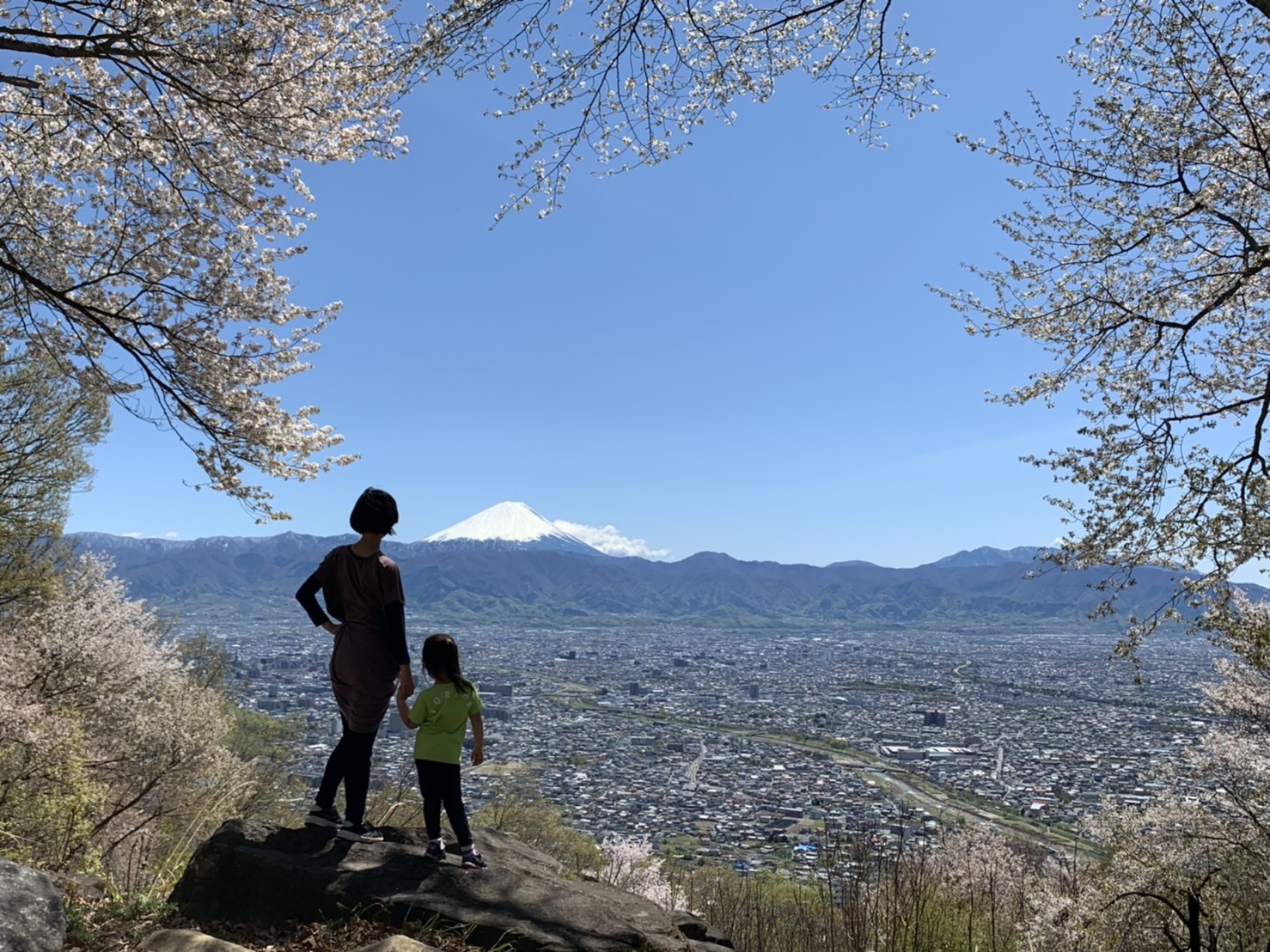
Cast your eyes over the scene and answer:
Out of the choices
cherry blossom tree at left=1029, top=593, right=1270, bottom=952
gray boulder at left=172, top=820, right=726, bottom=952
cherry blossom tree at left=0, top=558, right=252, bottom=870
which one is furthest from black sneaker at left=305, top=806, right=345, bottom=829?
cherry blossom tree at left=1029, top=593, right=1270, bottom=952

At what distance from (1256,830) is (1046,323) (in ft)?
16.2

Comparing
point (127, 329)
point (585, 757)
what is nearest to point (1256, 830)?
point (127, 329)

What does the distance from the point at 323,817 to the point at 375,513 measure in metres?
1.99

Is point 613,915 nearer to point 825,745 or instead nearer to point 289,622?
point 825,745

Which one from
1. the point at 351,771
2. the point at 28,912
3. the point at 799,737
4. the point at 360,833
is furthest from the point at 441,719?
the point at 799,737

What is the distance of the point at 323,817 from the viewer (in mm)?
4871

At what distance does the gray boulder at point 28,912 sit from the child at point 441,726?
182 centimetres

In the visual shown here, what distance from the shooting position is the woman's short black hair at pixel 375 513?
190 inches

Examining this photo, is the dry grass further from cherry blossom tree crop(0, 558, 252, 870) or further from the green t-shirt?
cherry blossom tree crop(0, 558, 252, 870)

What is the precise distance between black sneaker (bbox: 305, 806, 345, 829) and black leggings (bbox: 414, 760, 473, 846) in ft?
1.92

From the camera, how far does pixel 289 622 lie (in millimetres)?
134750

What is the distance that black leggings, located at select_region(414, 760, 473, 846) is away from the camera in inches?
187

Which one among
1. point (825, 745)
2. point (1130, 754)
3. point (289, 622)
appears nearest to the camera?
point (1130, 754)

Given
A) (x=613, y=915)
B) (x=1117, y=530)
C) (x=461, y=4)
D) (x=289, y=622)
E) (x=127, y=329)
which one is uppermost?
(x=461, y=4)
